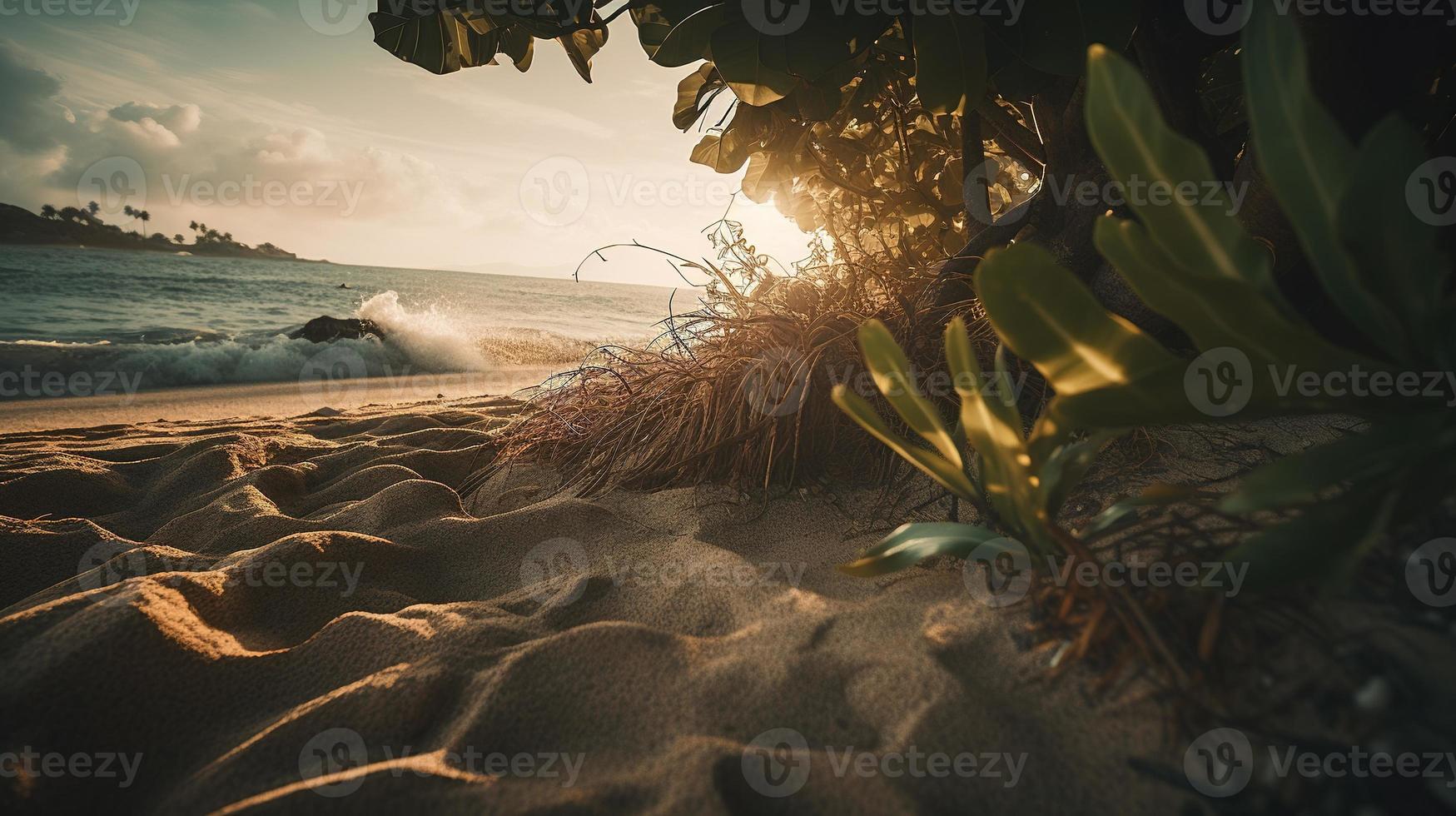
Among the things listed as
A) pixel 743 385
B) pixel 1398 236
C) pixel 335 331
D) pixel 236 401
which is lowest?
pixel 236 401

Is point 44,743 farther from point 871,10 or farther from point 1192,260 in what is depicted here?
point 871,10

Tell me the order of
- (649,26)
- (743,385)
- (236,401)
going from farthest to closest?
1. (236,401)
2. (649,26)
3. (743,385)

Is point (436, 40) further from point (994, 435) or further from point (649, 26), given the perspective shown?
point (994, 435)

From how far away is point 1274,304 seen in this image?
1.80ft

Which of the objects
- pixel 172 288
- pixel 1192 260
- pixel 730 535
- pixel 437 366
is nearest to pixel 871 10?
pixel 1192 260

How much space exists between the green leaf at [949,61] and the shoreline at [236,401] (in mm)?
2135

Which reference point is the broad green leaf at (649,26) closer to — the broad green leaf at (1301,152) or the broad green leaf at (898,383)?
the broad green leaf at (898,383)

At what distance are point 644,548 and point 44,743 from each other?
0.84 m

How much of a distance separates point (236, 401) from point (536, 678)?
4.93 m

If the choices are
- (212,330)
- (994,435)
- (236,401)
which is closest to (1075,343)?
(994,435)

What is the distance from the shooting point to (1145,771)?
0.51 metres

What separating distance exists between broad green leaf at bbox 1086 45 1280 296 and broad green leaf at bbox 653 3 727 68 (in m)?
1.05

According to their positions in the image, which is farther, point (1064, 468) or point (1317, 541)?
point (1064, 468)

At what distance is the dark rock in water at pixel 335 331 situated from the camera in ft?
23.7
